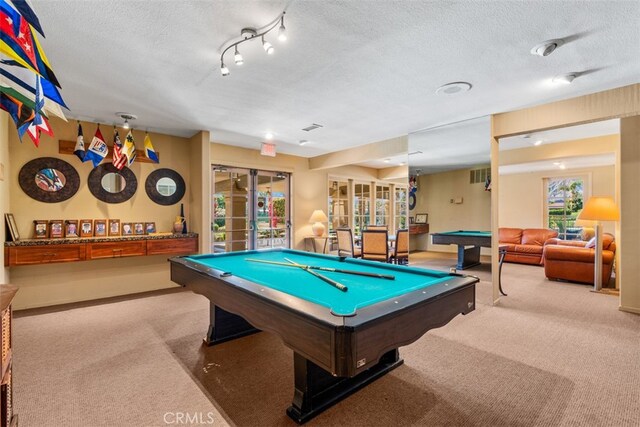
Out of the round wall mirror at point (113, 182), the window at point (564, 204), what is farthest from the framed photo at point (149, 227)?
the window at point (564, 204)

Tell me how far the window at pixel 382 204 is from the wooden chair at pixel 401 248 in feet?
9.81

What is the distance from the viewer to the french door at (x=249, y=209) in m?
5.86

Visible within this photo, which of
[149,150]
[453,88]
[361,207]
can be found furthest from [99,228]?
[361,207]

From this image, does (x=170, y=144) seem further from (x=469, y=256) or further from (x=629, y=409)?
(x=629, y=409)

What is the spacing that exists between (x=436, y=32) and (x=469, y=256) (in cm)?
425

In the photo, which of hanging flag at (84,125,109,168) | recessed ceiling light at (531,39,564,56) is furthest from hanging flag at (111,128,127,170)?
recessed ceiling light at (531,39,564,56)

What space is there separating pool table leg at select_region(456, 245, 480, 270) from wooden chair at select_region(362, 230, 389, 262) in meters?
1.29

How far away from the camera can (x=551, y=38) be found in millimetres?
2270

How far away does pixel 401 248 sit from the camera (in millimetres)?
5988

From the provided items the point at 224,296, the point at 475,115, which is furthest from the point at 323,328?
the point at 475,115

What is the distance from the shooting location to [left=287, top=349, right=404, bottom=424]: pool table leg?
1.88 meters

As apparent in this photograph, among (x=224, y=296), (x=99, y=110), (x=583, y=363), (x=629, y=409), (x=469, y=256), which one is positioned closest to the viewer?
(x=629, y=409)

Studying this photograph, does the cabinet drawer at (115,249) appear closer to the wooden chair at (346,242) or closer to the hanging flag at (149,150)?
the hanging flag at (149,150)

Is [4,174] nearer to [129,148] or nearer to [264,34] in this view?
[129,148]
